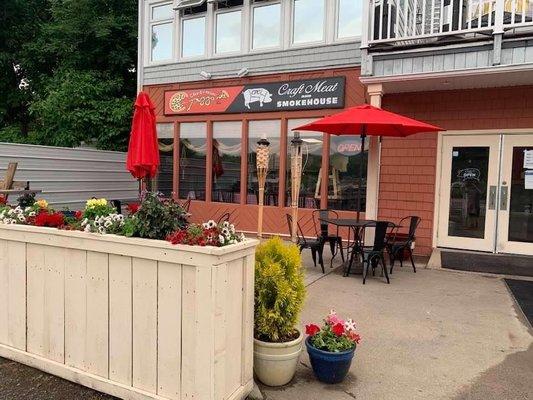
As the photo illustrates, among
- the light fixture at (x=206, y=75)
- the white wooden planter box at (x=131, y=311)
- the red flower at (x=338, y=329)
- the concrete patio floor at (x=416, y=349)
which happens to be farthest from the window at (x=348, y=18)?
the white wooden planter box at (x=131, y=311)

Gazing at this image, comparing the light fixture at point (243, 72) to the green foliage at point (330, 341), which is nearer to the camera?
the green foliage at point (330, 341)

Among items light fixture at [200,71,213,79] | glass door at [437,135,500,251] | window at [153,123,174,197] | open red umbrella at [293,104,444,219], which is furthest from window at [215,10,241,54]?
glass door at [437,135,500,251]

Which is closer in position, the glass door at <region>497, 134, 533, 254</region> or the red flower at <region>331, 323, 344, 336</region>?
the red flower at <region>331, 323, 344, 336</region>

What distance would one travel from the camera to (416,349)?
3.68m

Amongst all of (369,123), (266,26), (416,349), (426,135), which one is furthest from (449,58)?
(416,349)

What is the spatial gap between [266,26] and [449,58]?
4156 millimetres

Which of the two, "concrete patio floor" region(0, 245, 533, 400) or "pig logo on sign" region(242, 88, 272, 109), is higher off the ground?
"pig logo on sign" region(242, 88, 272, 109)

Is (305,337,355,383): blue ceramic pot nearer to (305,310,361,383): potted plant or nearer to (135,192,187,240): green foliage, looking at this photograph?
(305,310,361,383): potted plant

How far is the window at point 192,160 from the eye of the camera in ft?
32.4

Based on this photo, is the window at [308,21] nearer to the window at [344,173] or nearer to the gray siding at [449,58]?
the window at [344,173]

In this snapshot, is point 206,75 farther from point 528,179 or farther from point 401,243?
point 528,179

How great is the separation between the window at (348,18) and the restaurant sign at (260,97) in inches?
34.5

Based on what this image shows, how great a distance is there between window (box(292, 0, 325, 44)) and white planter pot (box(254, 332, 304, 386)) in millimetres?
6868

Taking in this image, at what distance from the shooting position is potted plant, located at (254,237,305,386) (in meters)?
2.97
